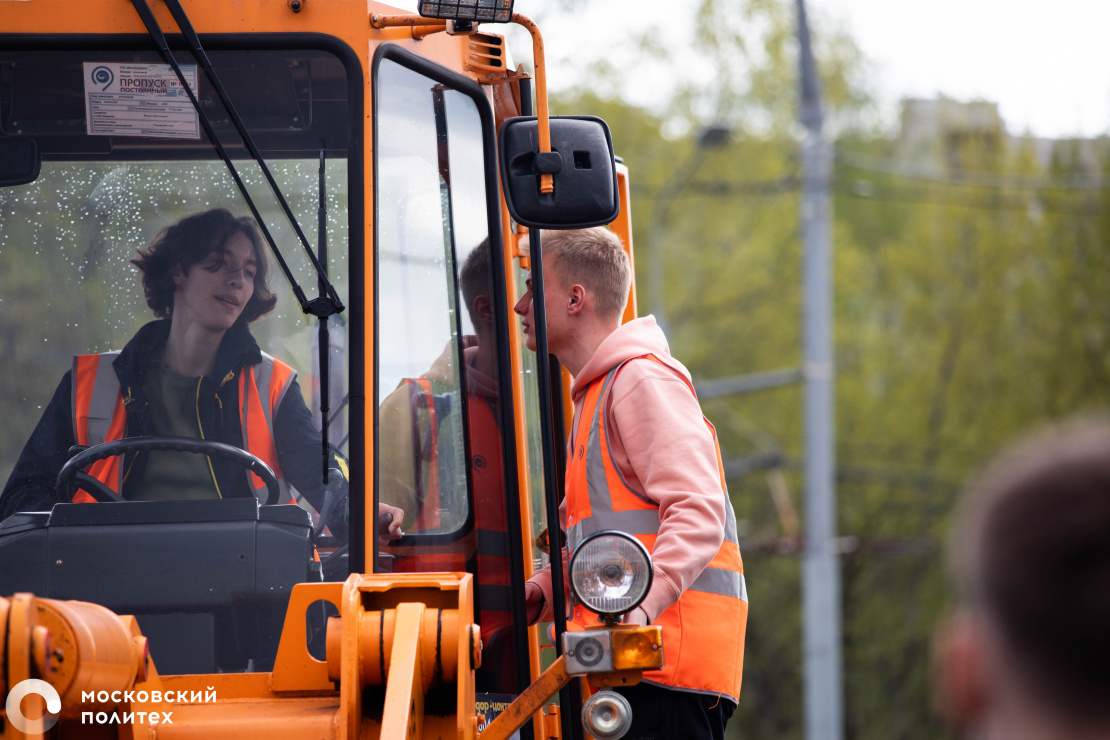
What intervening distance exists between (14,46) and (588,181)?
1.30 m

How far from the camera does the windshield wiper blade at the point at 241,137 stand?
2.51 meters

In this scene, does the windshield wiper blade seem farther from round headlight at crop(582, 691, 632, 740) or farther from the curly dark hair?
round headlight at crop(582, 691, 632, 740)

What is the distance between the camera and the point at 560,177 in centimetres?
251

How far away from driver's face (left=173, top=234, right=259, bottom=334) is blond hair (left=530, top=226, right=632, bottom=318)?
0.81 metres

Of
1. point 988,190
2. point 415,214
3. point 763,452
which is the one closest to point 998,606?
point 415,214

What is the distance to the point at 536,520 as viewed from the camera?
9.61ft

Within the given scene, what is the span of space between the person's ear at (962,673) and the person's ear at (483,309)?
6.50 feet

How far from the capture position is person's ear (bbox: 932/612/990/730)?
91 centimetres

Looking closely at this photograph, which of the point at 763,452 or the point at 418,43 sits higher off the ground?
the point at 418,43

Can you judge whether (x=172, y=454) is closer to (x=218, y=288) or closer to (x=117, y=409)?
(x=117, y=409)

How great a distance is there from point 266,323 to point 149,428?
0.33 metres

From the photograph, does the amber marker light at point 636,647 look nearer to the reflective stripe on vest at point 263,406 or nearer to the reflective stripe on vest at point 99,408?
the reflective stripe on vest at point 263,406

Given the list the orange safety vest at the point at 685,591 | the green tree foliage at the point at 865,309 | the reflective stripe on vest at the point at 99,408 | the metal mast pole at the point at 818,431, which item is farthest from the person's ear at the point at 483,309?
the green tree foliage at the point at 865,309

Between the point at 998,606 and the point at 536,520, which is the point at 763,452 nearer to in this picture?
the point at 536,520
